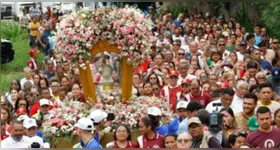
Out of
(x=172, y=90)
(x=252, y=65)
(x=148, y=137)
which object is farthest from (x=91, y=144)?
(x=252, y=65)

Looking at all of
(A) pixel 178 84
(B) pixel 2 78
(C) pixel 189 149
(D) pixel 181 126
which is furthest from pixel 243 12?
(C) pixel 189 149

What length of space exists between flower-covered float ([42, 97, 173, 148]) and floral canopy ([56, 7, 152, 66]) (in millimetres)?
656

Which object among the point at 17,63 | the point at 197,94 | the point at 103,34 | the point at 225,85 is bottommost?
the point at 197,94

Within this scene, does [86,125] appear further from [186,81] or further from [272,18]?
[272,18]

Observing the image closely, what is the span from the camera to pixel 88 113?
12.1 metres

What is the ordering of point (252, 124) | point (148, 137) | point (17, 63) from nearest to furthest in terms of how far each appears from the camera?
point (148, 137) → point (252, 124) → point (17, 63)

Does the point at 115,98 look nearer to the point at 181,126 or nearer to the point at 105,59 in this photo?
the point at 105,59

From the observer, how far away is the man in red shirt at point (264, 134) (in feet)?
30.5

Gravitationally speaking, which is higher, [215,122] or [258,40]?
[258,40]

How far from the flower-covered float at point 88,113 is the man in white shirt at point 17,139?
3.56 feet

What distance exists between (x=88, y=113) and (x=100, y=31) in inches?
45.2

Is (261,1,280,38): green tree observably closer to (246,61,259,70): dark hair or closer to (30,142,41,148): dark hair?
(246,61,259,70): dark hair

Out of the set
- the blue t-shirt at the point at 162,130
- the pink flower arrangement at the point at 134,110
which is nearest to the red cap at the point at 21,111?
Answer: the pink flower arrangement at the point at 134,110

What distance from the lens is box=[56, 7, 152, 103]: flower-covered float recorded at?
1245 centimetres
